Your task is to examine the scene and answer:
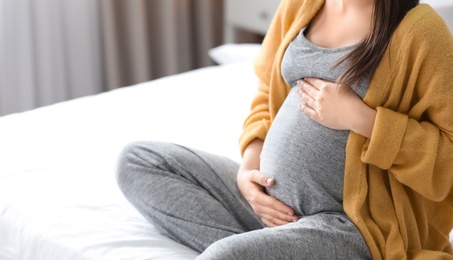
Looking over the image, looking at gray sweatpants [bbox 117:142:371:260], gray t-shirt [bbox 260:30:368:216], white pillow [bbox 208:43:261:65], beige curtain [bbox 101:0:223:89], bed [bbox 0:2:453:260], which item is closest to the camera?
gray sweatpants [bbox 117:142:371:260]

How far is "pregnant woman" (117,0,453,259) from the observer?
54.3 inches

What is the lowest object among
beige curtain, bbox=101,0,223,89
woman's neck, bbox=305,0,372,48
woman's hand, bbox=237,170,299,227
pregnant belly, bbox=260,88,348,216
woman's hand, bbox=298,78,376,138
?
beige curtain, bbox=101,0,223,89

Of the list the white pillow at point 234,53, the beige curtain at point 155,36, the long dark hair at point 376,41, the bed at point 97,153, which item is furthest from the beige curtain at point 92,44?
the long dark hair at point 376,41

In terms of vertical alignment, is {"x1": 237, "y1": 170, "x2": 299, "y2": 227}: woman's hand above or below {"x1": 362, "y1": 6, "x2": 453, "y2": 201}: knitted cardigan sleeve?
below

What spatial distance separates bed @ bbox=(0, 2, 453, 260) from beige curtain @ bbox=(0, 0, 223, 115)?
673 millimetres

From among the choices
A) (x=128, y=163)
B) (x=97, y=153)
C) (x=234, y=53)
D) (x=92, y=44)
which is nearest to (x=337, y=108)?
(x=128, y=163)

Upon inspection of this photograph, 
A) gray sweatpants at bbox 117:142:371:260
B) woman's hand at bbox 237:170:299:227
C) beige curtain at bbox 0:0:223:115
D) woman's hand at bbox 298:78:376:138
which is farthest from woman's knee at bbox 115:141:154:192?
beige curtain at bbox 0:0:223:115

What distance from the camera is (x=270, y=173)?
154 centimetres

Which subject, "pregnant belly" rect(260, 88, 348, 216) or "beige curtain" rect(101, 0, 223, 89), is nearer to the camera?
"pregnant belly" rect(260, 88, 348, 216)

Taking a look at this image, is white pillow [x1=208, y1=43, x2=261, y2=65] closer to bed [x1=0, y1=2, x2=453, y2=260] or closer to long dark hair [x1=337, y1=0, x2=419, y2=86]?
bed [x1=0, y1=2, x2=453, y2=260]

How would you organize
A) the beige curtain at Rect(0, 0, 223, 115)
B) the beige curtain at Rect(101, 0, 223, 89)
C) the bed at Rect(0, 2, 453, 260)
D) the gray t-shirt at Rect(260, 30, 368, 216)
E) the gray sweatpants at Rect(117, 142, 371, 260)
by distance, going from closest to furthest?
the gray sweatpants at Rect(117, 142, 371, 260), the gray t-shirt at Rect(260, 30, 368, 216), the bed at Rect(0, 2, 453, 260), the beige curtain at Rect(0, 0, 223, 115), the beige curtain at Rect(101, 0, 223, 89)

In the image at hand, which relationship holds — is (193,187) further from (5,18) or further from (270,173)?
(5,18)

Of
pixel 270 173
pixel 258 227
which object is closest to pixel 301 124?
pixel 270 173

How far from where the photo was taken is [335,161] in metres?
1.46
